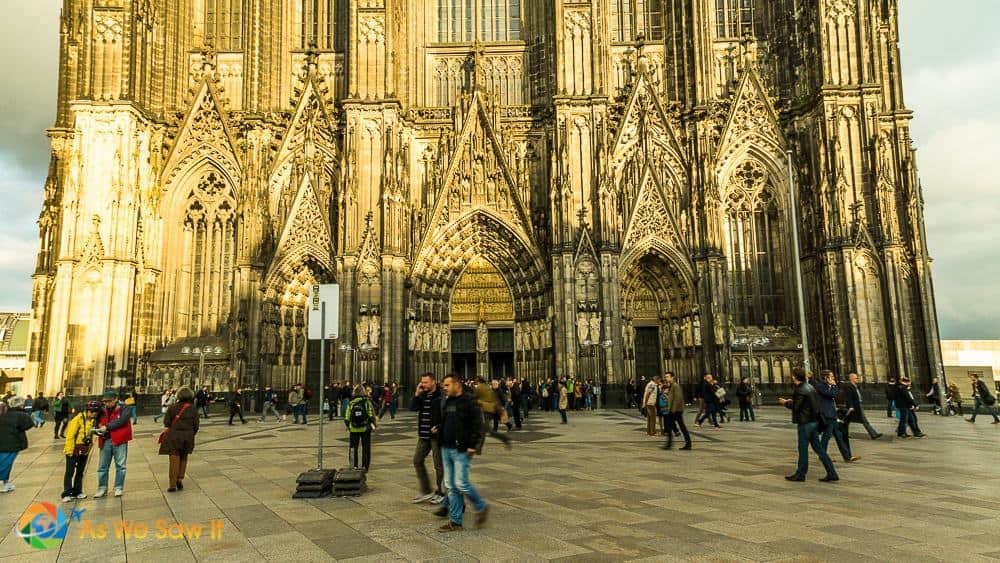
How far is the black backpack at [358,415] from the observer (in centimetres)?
1064

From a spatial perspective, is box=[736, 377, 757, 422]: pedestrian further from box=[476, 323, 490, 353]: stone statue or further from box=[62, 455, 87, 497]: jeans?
box=[62, 455, 87, 497]: jeans

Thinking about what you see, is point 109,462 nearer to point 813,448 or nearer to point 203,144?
point 813,448

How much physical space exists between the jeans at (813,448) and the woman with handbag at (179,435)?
8.88 meters

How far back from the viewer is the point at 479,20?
34.6m

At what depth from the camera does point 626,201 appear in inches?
1227

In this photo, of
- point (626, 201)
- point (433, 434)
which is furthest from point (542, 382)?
point (433, 434)

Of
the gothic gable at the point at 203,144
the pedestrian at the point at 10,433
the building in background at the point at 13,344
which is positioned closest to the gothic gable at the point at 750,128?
the gothic gable at the point at 203,144

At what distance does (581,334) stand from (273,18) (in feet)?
72.1

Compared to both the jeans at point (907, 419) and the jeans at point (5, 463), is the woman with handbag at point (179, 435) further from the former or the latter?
the jeans at point (907, 419)

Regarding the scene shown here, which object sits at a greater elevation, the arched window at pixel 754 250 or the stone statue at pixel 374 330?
the arched window at pixel 754 250

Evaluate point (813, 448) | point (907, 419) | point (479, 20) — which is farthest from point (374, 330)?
point (813, 448)

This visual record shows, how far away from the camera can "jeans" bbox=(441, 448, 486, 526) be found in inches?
273

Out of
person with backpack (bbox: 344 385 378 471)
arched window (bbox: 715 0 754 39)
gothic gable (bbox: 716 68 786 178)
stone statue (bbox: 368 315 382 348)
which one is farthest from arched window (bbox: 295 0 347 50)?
person with backpack (bbox: 344 385 378 471)

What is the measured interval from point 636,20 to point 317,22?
16402mm
